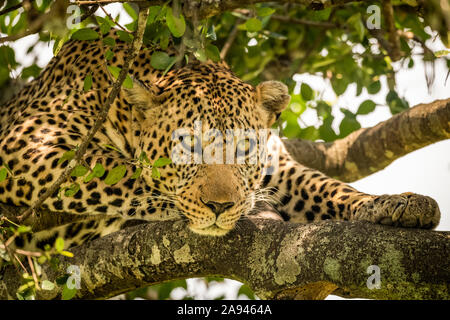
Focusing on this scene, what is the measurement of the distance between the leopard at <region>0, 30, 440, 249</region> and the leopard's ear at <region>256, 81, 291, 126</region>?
0.03 ft

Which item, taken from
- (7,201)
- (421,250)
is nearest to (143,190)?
(7,201)

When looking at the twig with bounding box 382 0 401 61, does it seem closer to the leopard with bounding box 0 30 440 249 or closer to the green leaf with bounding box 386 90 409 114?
the leopard with bounding box 0 30 440 249

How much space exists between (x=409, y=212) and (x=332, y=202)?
5.99 ft

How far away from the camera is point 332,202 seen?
6207 mm

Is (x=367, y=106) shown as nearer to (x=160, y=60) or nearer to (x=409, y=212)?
(x=160, y=60)

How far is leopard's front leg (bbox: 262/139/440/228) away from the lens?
14.4ft

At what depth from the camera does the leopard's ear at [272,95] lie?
6.46m

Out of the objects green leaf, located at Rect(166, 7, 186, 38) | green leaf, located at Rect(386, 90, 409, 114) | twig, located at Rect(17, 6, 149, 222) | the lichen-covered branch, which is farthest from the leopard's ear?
twig, located at Rect(17, 6, 149, 222)

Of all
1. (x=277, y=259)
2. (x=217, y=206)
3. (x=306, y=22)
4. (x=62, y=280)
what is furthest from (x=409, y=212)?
(x=306, y=22)

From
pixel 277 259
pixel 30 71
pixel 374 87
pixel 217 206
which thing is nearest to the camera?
pixel 277 259

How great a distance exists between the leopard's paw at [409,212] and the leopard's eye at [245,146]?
1501 millimetres

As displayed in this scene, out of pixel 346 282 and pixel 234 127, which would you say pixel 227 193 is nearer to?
pixel 234 127

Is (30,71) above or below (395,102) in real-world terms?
above

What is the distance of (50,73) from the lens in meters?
7.38
